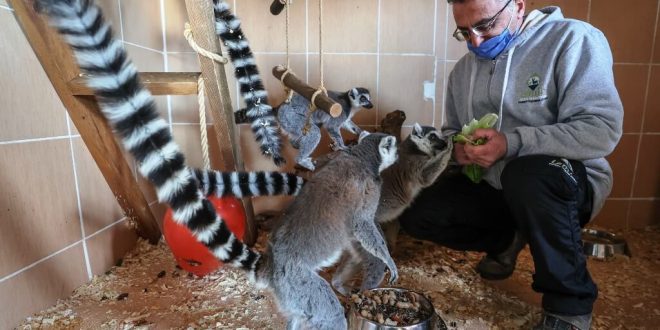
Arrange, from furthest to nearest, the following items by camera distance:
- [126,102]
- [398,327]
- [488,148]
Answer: [488,148], [398,327], [126,102]

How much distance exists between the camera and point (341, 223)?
173 centimetres

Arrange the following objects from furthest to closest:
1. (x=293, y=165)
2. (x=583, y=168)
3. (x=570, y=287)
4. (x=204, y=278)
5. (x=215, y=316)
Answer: (x=293, y=165)
(x=204, y=278)
(x=215, y=316)
(x=583, y=168)
(x=570, y=287)

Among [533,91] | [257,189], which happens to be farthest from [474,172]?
[257,189]

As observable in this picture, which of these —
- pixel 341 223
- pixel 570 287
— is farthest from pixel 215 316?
pixel 570 287

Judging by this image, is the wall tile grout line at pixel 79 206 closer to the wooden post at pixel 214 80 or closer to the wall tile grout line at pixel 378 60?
the wooden post at pixel 214 80

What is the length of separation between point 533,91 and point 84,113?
2251 millimetres

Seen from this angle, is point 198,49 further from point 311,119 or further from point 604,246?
point 604,246

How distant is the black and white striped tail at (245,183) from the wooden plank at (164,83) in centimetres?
46

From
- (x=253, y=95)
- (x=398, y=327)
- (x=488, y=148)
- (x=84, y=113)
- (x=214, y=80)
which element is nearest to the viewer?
(x=398, y=327)

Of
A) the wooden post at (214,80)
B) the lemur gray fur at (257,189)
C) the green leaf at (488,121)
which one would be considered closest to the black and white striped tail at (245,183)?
the lemur gray fur at (257,189)

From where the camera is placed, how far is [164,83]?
5.99 feet

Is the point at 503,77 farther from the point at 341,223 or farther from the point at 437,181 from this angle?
the point at 341,223

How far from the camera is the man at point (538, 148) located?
5.49 ft

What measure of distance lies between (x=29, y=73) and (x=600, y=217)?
4182mm
